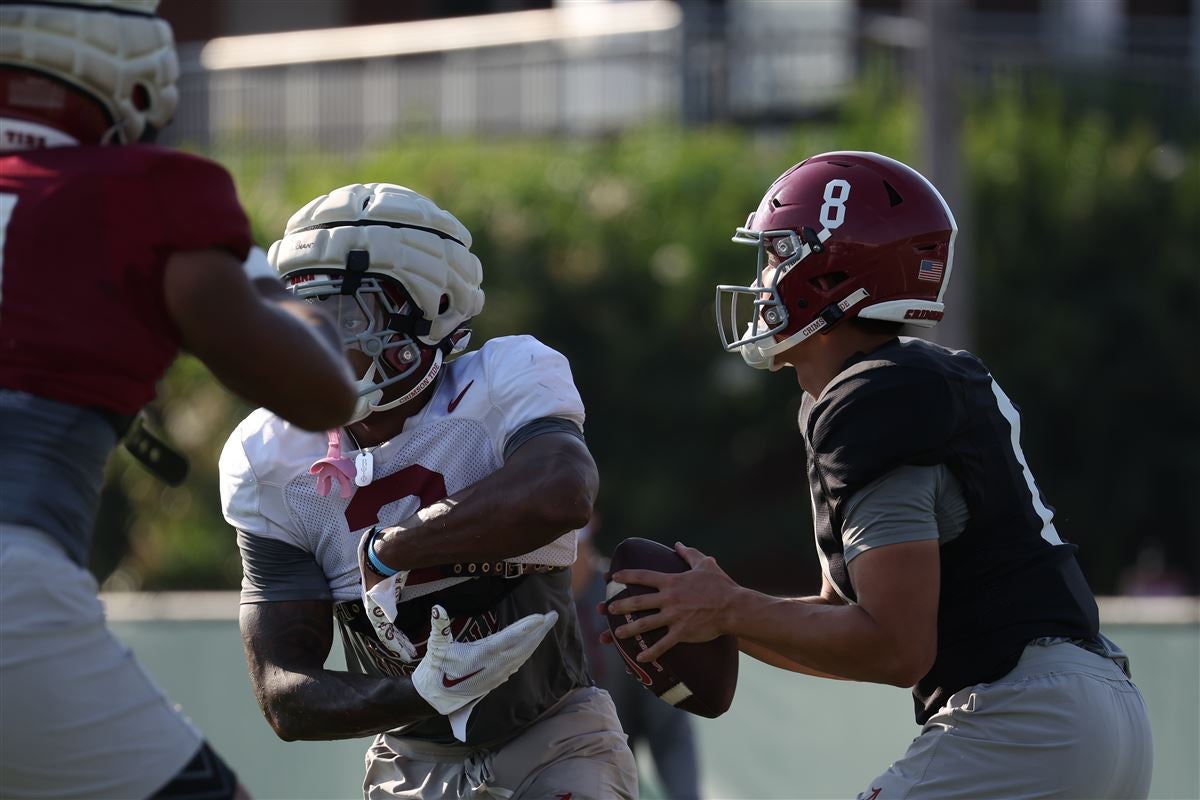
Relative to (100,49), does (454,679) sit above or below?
below

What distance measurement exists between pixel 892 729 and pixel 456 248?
3.34m

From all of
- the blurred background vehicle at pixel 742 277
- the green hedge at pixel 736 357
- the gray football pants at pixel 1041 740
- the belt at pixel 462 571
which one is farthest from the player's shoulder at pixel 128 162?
the green hedge at pixel 736 357

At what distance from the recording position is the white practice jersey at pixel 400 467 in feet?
11.5

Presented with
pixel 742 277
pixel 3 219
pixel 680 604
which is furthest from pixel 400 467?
pixel 742 277

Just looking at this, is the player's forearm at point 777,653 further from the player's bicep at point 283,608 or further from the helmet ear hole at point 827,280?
the player's bicep at point 283,608

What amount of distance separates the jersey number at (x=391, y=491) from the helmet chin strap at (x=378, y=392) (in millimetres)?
140

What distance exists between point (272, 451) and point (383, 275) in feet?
1.47

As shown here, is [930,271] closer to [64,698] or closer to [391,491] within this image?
[391,491]

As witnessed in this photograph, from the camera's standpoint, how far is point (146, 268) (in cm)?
254

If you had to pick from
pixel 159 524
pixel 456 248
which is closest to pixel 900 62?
pixel 159 524

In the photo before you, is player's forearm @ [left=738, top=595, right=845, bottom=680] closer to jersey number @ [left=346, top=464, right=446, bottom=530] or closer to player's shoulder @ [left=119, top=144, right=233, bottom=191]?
jersey number @ [left=346, top=464, right=446, bottom=530]

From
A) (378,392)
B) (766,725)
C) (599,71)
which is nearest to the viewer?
(378,392)

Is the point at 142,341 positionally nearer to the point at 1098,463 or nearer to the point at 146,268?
the point at 146,268

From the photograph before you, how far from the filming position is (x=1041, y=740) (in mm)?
3188
